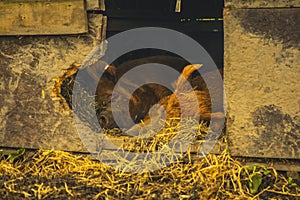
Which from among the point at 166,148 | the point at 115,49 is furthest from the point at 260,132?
the point at 115,49

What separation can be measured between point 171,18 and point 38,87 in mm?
3006

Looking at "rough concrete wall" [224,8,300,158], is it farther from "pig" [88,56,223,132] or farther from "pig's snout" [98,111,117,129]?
"pig's snout" [98,111,117,129]

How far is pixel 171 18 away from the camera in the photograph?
6.23 metres

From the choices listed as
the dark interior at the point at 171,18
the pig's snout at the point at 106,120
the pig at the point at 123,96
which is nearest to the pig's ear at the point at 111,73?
the pig at the point at 123,96

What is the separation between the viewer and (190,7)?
6.30 meters

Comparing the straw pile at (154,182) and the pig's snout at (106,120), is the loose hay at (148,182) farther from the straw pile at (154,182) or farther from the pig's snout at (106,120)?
the pig's snout at (106,120)

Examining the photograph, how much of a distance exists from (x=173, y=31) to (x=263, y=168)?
10.8ft

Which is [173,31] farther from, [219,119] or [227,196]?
[227,196]

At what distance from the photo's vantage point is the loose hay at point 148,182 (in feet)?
10.1

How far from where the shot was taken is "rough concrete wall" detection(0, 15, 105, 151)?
3.69m

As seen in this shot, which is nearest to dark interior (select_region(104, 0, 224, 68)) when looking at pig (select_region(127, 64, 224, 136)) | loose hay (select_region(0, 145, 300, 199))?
pig (select_region(127, 64, 224, 136))

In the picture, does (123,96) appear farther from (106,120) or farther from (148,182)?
(148,182)

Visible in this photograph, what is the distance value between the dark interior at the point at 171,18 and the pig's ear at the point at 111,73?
1.71 meters

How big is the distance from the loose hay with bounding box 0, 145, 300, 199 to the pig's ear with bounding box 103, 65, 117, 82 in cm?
94
